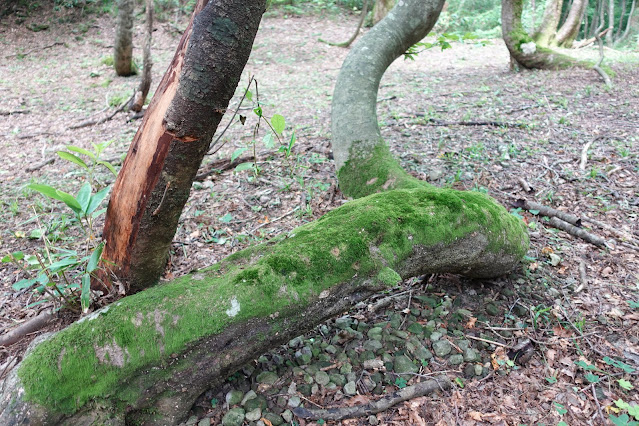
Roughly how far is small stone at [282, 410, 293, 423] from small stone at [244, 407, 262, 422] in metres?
0.11

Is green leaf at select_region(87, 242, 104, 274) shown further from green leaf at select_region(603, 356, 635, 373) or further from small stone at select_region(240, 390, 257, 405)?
green leaf at select_region(603, 356, 635, 373)

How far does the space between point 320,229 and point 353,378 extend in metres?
0.77

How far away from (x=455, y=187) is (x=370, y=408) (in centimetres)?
236

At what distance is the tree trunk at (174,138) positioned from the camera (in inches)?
61.6

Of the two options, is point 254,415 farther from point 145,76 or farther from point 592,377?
point 145,76

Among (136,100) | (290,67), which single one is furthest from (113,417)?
(290,67)

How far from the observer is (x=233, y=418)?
1.75 m

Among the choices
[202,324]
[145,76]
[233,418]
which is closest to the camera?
[202,324]

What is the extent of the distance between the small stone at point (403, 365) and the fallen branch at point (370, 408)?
11cm

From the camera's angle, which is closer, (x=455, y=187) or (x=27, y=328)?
(x=27, y=328)

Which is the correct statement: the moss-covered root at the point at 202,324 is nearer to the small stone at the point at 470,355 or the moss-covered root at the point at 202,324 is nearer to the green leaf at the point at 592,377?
the small stone at the point at 470,355

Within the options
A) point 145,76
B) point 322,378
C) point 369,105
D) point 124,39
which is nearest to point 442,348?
point 322,378

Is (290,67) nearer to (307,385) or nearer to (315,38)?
(315,38)

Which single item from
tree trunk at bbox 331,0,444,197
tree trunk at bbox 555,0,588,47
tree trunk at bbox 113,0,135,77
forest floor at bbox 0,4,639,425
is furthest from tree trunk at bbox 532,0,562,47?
tree trunk at bbox 113,0,135,77
